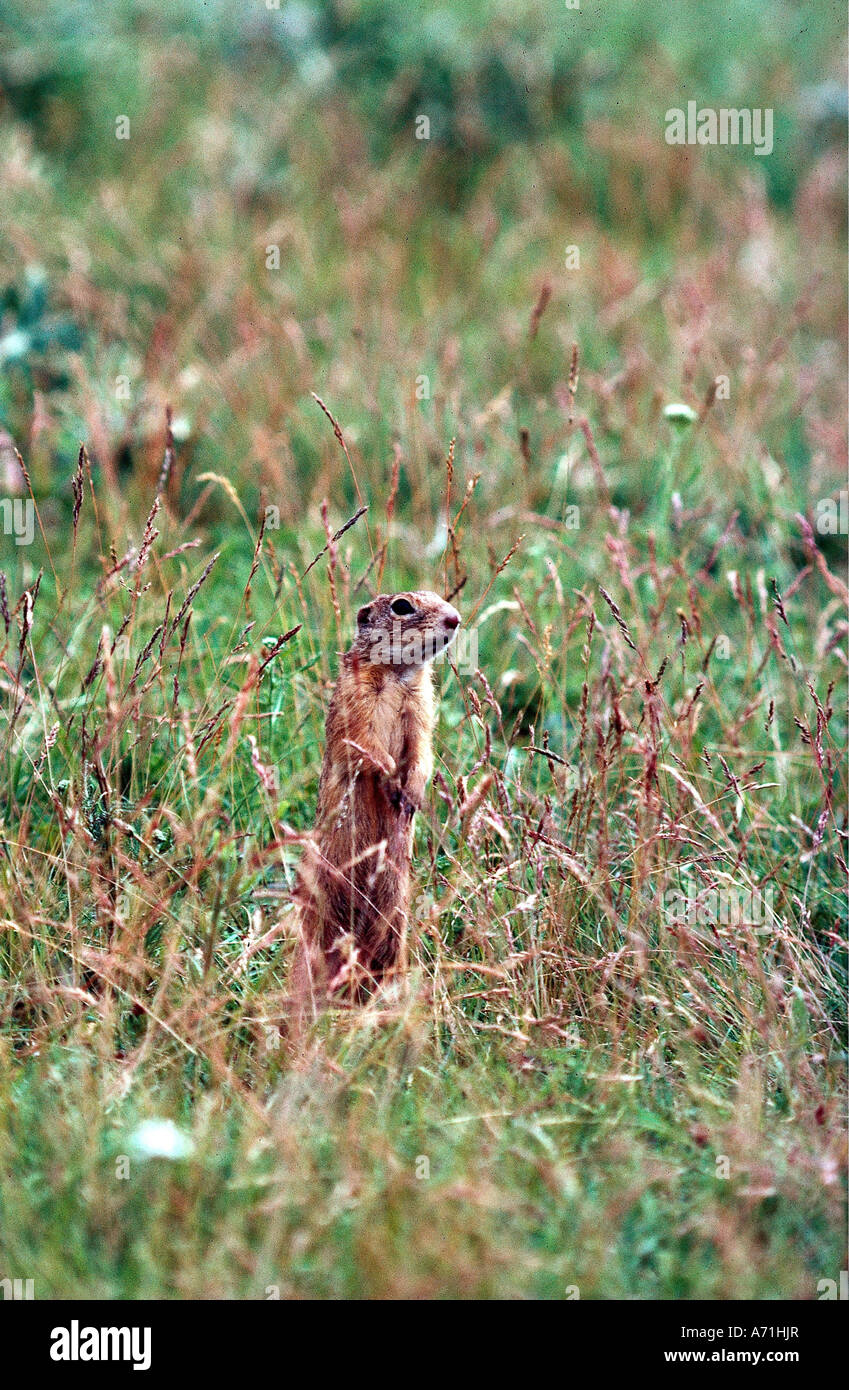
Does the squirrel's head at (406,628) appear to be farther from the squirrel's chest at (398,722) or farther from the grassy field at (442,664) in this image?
the grassy field at (442,664)

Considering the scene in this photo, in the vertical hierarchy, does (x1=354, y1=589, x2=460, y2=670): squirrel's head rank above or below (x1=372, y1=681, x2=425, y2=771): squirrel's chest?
above

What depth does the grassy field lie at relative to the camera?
2.30 metres

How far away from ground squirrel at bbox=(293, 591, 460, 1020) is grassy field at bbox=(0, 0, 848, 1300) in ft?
0.31

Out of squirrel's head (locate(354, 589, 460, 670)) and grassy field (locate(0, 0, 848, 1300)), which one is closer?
grassy field (locate(0, 0, 848, 1300))

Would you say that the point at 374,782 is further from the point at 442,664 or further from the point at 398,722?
the point at 442,664

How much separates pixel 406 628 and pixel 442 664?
79 cm

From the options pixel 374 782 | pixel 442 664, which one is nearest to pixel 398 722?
pixel 374 782

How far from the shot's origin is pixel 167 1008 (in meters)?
2.76

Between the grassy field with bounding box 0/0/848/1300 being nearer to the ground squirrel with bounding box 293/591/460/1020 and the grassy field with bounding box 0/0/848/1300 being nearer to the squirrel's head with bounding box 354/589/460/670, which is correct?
the ground squirrel with bounding box 293/591/460/1020

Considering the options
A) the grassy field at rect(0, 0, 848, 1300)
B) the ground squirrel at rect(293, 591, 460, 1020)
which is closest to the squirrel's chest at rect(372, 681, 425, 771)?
the ground squirrel at rect(293, 591, 460, 1020)

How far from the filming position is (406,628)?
294 cm

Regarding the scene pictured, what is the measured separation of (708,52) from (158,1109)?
313 inches

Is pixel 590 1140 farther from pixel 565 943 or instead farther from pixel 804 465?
pixel 804 465

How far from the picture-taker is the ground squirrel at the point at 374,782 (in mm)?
2873
